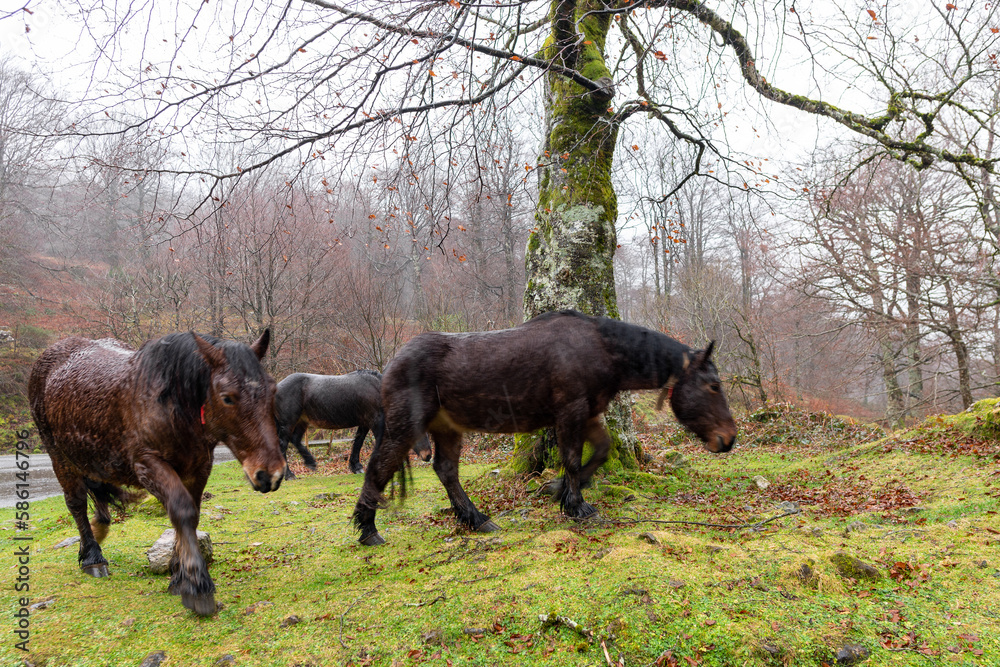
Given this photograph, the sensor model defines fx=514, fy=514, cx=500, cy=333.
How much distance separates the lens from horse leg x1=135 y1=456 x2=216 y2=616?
2.91m

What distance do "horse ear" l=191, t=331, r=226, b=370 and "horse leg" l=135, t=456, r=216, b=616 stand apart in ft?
2.37

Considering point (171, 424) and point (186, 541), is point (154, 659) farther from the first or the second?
point (171, 424)

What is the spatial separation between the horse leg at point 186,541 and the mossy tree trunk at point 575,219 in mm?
3710

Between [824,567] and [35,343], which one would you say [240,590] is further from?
[35,343]

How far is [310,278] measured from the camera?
608 inches

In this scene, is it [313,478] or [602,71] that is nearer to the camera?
[602,71]

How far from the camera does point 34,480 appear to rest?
10766 mm

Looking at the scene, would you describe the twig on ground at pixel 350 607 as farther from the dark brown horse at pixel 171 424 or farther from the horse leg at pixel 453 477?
the horse leg at pixel 453 477

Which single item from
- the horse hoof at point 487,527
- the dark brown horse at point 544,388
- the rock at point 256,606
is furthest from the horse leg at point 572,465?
the rock at point 256,606

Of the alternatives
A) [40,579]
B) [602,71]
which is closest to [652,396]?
[602,71]

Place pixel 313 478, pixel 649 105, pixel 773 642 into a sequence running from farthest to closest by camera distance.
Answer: pixel 313 478, pixel 649 105, pixel 773 642

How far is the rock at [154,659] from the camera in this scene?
241 centimetres

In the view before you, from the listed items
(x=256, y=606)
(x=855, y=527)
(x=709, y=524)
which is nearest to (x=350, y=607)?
(x=256, y=606)

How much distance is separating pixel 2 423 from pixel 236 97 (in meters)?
18.0
